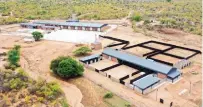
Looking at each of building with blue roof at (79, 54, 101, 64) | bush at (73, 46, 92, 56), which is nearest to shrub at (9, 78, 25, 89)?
building with blue roof at (79, 54, 101, 64)

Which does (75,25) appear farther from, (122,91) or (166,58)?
(122,91)

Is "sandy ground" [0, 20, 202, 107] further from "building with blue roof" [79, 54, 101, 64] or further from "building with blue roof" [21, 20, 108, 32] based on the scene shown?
"building with blue roof" [21, 20, 108, 32]

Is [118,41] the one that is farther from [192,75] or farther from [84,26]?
[192,75]

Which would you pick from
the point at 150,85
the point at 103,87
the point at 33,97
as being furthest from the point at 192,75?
the point at 33,97

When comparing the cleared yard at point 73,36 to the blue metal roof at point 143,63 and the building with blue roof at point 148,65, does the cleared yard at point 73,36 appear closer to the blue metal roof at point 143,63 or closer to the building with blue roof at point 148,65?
the blue metal roof at point 143,63

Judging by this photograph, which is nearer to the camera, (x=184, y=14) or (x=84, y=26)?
(x=84, y=26)

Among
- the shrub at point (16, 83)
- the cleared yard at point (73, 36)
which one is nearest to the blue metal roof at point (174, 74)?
A: the shrub at point (16, 83)
